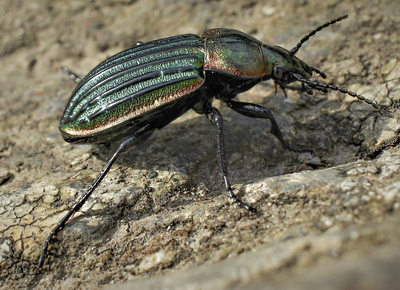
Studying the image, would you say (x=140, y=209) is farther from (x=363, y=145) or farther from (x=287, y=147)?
(x=363, y=145)

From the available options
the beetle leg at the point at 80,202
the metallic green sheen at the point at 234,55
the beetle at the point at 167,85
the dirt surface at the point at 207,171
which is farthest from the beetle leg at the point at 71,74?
the metallic green sheen at the point at 234,55

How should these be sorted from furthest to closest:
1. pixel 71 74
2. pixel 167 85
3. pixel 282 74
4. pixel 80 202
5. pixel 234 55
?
pixel 71 74
pixel 282 74
pixel 234 55
pixel 167 85
pixel 80 202

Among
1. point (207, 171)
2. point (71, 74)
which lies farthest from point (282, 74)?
point (71, 74)

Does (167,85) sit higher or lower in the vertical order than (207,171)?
higher

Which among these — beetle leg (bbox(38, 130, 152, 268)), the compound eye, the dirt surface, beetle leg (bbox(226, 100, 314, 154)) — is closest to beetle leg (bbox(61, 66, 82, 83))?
the dirt surface

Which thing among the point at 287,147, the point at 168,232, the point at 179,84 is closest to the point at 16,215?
the point at 168,232

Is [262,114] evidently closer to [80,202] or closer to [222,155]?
[222,155]

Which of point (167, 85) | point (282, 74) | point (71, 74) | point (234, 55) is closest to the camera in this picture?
point (167, 85)

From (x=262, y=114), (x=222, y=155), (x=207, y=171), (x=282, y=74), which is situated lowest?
(x=207, y=171)
